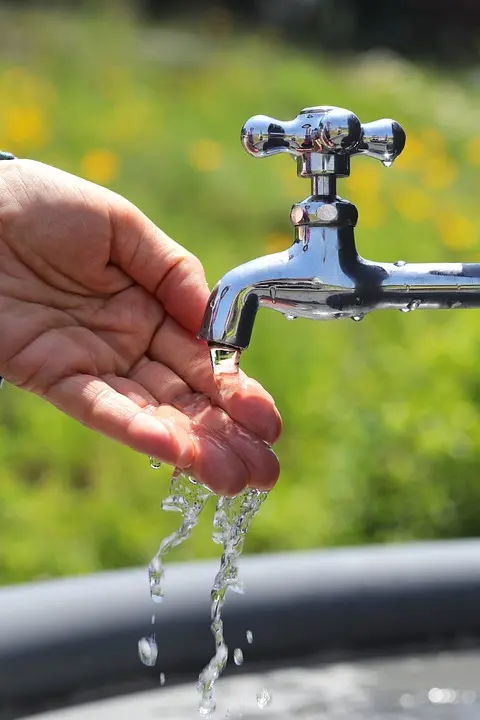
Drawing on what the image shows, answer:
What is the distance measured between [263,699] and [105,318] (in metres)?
0.47

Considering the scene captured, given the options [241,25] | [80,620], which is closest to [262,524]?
[80,620]

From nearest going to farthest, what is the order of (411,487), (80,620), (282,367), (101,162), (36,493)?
(80,620), (411,487), (36,493), (282,367), (101,162)

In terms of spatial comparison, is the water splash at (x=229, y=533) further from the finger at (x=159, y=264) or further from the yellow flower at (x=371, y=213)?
the yellow flower at (x=371, y=213)

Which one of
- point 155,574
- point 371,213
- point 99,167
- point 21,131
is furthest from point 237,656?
point 21,131

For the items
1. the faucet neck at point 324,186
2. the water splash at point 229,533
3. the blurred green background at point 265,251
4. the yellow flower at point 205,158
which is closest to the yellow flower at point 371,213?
the blurred green background at point 265,251

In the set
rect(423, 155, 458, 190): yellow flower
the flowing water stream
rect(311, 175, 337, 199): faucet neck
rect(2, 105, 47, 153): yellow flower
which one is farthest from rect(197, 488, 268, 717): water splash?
rect(423, 155, 458, 190): yellow flower

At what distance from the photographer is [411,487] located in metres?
1.83

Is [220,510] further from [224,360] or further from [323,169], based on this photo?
[323,169]

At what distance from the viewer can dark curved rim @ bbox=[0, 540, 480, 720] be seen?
1294mm

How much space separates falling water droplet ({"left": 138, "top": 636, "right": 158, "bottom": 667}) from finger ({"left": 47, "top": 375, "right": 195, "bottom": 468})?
37 centimetres

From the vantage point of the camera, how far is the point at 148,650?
130 centimetres

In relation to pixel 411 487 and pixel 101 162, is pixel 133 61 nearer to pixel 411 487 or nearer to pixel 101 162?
pixel 101 162

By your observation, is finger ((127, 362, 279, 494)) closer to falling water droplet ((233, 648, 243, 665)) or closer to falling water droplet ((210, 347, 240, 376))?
falling water droplet ((210, 347, 240, 376))

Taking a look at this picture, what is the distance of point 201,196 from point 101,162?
755mm
